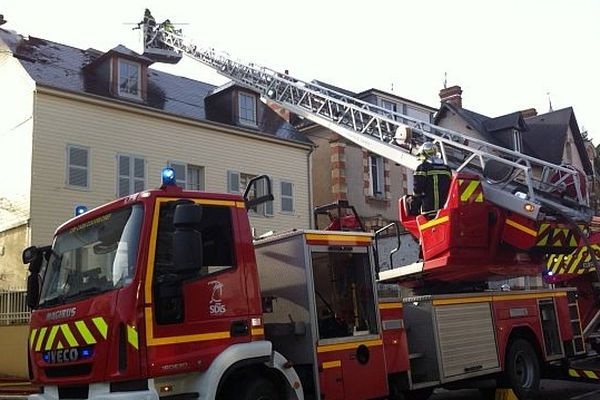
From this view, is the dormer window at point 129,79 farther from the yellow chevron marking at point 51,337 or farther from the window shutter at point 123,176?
the yellow chevron marking at point 51,337

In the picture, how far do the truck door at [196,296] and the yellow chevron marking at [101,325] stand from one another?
1.10ft

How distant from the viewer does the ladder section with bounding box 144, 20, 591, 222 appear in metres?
8.70

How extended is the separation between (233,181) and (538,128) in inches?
807

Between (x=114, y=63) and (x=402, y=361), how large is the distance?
14.5 metres

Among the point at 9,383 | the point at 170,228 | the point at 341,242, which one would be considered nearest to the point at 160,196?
the point at 170,228

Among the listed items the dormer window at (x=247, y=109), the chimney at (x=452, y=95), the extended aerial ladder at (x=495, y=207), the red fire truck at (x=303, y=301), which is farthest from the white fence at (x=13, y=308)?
the chimney at (x=452, y=95)

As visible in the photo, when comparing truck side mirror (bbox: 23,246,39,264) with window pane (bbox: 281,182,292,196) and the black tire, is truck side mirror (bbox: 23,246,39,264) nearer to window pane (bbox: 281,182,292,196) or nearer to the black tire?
the black tire

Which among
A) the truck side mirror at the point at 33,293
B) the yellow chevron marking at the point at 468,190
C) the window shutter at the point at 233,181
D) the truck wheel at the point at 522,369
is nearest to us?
the truck side mirror at the point at 33,293

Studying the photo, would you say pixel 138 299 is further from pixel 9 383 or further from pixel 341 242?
pixel 9 383

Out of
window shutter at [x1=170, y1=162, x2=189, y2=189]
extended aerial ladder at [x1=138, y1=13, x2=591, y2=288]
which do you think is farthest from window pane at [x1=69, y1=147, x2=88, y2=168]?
extended aerial ladder at [x1=138, y1=13, x2=591, y2=288]

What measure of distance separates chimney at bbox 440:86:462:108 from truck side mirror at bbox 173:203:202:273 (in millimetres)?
31138

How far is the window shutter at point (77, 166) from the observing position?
56.2ft

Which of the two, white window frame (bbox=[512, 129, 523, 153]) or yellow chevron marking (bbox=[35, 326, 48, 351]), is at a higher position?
white window frame (bbox=[512, 129, 523, 153])

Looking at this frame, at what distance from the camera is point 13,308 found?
51.3ft
